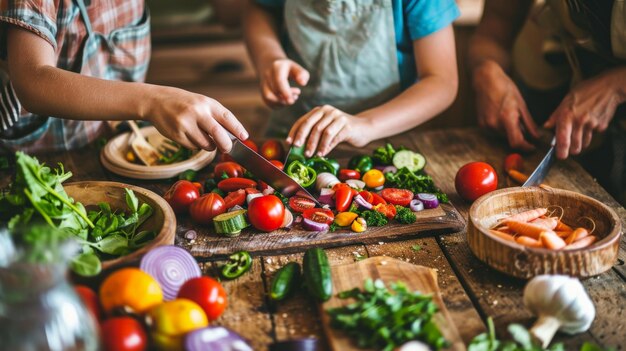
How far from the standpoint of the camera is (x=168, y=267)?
1186 millimetres

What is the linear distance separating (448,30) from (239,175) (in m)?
0.93

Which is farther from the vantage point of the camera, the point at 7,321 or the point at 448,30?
the point at 448,30

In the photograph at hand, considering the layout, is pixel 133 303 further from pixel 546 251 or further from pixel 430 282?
pixel 546 251

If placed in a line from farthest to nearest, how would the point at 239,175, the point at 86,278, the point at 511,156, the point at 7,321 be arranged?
the point at 511,156 < the point at 239,175 < the point at 86,278 < the point at 7,321

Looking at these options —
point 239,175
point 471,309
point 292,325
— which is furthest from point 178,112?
point 471,309

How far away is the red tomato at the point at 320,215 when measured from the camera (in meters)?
1.49

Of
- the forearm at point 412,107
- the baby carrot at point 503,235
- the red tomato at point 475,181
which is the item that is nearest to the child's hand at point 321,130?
the forearm at point 412,107

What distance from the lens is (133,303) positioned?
106 cm

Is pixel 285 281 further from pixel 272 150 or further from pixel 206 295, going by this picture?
pixel 272 150

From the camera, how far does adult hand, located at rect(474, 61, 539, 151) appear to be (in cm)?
193

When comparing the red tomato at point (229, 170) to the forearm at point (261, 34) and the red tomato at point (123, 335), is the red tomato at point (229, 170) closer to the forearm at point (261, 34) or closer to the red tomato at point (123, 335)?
the forearm at point (261, 34)

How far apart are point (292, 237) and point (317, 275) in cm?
26

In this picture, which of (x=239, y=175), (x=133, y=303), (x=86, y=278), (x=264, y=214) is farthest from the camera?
(x=239, y=175)

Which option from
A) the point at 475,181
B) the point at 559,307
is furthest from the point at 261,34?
the point at 559,307
